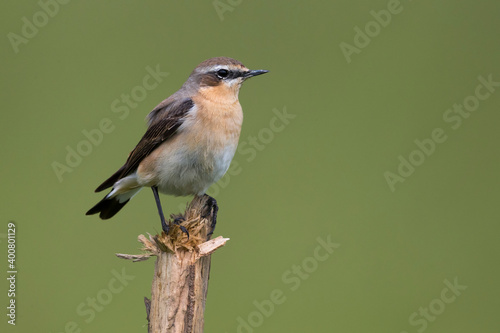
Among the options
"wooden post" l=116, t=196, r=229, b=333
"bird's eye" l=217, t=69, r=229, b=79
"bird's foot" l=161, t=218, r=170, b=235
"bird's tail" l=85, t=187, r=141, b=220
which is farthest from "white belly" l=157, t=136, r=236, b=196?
"wooden post" l=116, t=196, r=229, b=333

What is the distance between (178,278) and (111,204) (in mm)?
2008

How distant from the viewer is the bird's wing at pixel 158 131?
6.21 metres

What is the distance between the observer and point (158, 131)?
6273 mm

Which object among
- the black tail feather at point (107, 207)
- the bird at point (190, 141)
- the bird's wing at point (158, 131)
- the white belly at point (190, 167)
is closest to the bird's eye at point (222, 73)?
the bird at point (190, 141)

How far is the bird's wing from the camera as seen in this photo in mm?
6211

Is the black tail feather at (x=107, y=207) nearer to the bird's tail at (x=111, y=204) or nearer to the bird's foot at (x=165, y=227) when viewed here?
the bird's tail at (x=111, y=204)

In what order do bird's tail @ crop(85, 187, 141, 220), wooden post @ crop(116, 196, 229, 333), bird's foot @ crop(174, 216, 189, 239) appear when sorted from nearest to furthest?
wooden post @ crop(116, 196, 229, 333) → bird's foot @ crop(174, 216, 189, 239) → bird's tail @ crop(85, 187, 141, 220)

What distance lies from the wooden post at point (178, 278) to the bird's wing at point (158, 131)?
1.26 metres

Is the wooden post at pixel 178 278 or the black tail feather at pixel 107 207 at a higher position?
the black tail feather at pixel 107 207

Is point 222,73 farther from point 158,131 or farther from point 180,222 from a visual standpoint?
point 180,222

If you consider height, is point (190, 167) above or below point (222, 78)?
below

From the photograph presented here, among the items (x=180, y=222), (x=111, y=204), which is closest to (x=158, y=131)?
(x=111, y=204)

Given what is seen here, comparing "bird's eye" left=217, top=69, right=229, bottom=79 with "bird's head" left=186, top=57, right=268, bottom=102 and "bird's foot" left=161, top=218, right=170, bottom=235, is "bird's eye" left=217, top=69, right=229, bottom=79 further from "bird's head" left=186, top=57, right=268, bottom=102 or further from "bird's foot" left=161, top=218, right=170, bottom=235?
"bird's foot" left=161, top=218, right=170, bottom=235

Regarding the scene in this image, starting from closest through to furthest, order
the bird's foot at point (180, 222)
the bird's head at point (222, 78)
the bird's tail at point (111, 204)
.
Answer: the bird's foot at point (180, 222), the bird's head at point (222, 78), the bird's tail at point (111, 204)
